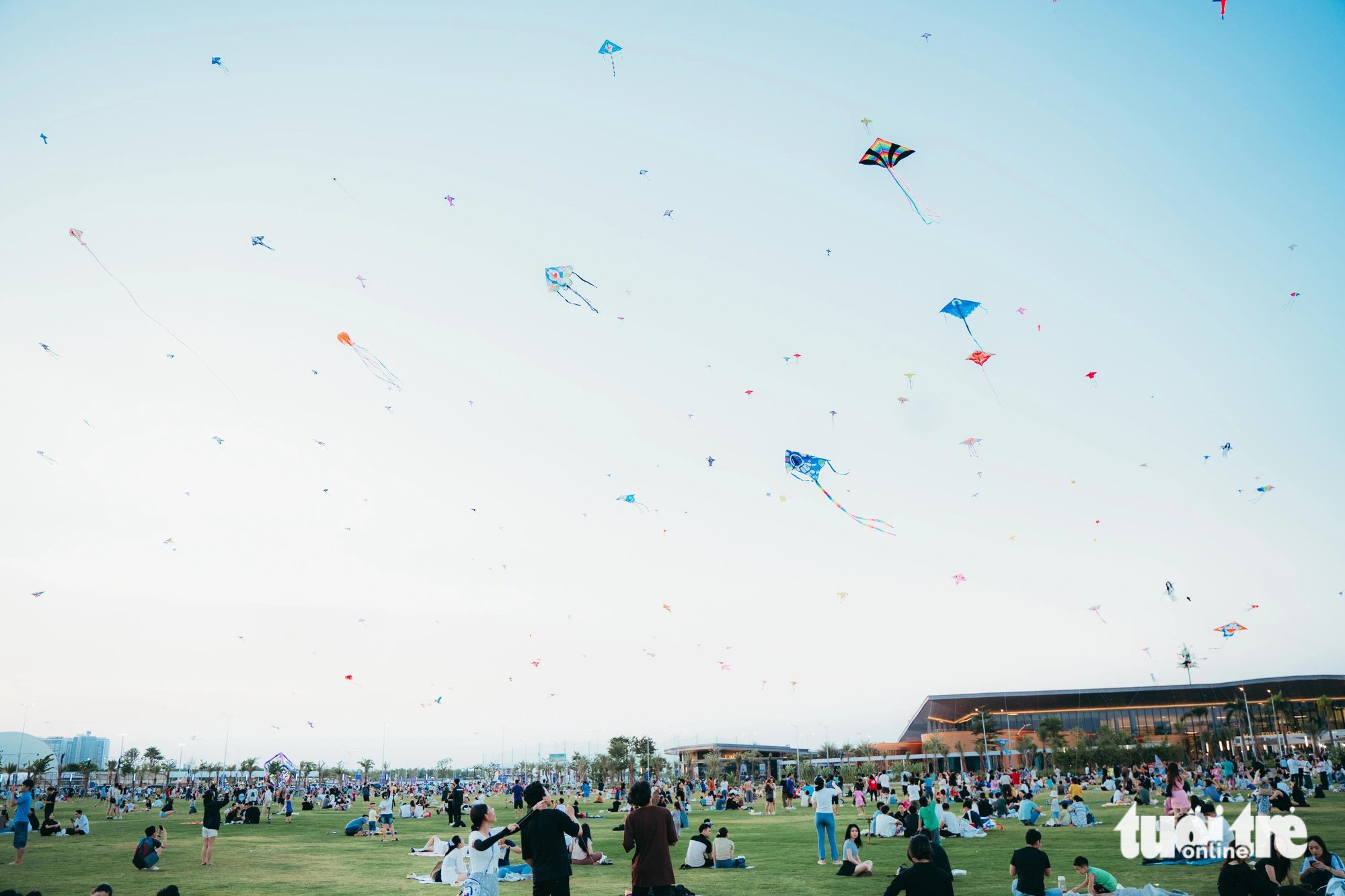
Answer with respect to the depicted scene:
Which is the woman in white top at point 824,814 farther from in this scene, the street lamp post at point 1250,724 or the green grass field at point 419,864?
the street lamp post at point 1250,724

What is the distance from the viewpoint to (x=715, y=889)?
12156 mm

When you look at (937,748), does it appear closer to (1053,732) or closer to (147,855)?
(1053,732)

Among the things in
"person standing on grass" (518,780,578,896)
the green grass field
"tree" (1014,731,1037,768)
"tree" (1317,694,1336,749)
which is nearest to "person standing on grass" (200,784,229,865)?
the green grass field

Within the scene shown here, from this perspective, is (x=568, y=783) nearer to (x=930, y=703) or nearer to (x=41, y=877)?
(x=930, y=703)

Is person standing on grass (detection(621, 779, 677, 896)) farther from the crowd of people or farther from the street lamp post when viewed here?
the street lamp post

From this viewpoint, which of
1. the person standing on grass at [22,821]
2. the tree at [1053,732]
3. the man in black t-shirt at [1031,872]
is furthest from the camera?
the tree at [1053,732]

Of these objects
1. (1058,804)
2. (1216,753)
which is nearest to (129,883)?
(1058,804)

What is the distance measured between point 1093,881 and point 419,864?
486 inches

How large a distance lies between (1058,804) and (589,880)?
1601cm

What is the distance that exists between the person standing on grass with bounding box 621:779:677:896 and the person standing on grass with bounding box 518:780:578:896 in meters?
A: 0.65

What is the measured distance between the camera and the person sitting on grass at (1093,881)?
9.95 metres

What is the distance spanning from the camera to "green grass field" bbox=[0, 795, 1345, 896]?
12.5 m
